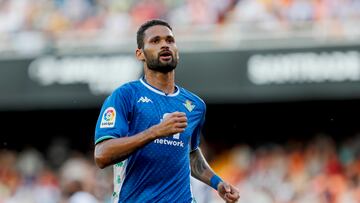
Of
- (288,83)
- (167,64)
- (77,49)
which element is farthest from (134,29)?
(167,64)

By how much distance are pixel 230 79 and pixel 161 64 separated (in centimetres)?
685

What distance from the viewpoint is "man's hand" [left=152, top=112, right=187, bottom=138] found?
4805 mm

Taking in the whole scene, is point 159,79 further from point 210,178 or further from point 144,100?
point 210,178

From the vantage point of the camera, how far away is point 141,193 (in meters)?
5.31

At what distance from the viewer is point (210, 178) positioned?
233 inches

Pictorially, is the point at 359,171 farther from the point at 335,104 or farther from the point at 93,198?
the point at 93,198

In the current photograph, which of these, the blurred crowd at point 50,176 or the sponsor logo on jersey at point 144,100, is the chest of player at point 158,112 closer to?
the sponsor logo on jersey at point 144,100

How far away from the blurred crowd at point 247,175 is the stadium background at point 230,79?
17mm

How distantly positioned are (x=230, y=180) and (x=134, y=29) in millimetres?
2719

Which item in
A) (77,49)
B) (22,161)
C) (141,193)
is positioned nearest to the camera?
(141,193)

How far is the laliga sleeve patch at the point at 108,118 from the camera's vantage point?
16.9 ft

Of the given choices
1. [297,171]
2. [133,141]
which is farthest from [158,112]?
[297,171]

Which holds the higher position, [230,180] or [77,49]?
[77,49]

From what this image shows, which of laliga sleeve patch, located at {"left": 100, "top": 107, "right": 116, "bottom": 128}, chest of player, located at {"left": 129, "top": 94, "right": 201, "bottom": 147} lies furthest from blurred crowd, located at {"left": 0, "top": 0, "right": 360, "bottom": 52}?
laliga sleeve patch, located at {"left": 100, "top": 107, "right": 116, "bottom": 128}
